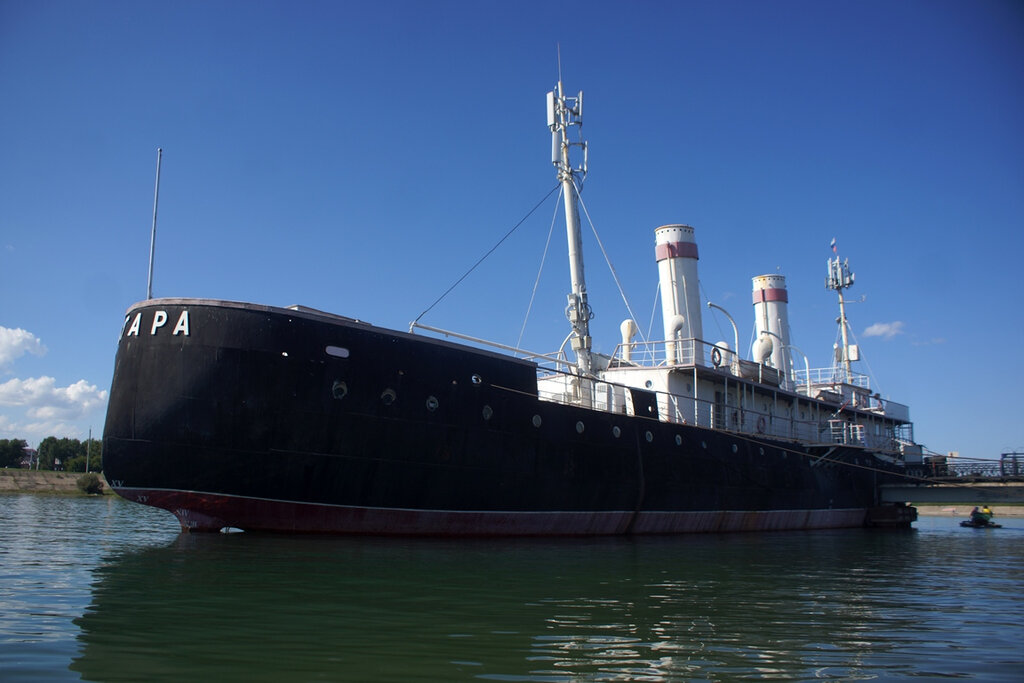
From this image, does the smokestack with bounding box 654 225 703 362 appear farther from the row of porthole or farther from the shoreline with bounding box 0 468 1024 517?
the shoreline with bounding box 0 468 1024 517

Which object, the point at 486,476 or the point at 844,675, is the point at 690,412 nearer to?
the point at 486,476

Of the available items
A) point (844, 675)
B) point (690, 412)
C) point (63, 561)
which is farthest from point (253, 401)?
point (690, 412)

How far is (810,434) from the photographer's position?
3434 centimetres

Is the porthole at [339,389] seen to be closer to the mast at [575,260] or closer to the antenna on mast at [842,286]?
the mast at [575,260]

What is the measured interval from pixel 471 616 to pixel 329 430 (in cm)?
818

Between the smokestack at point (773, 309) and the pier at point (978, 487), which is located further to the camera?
the smokestack at point (773, 309)

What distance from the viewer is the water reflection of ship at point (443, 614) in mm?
6332

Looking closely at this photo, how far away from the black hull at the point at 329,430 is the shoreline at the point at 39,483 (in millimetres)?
54956

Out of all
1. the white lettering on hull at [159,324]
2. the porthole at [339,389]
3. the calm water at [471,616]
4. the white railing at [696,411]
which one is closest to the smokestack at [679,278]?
the white railing at [696,411]

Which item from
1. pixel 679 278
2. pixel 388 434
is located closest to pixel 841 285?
pixel 679 278

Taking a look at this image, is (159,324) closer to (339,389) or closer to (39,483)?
(339,389)

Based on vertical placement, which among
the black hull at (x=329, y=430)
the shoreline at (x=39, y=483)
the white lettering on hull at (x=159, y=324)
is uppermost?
the white lettering on hull at (x=159, y=324)

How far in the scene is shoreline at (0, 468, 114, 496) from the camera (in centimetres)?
6372

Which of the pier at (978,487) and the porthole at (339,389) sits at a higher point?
the porthole at (339,389)
